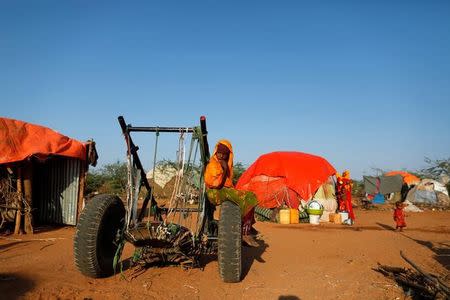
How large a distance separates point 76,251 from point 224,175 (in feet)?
7.80

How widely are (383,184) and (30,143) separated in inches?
923

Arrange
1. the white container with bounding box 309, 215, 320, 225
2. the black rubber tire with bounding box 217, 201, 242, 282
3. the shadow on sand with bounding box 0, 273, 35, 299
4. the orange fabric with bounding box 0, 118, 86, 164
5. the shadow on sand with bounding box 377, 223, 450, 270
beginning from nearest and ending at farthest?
the shadow on sand with bounding box 0, 273, 35, 299
the black rubber tire with bounding box 217, 201, 242, 282
the shadow on sand with bounding box 377, 223, 450, 270
the orange fabric with bounding box 0, 118, 86, 164
the white container with bounding box 309, 215, 320, 225

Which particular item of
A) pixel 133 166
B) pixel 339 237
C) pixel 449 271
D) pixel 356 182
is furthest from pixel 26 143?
pixel 356 182

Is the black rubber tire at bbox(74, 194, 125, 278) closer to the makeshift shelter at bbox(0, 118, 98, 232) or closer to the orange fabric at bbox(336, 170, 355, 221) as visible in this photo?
the makeshift shelter at bbox(0, 118, 98, 232)

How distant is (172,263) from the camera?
6355mm

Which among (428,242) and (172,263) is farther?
(428,242)

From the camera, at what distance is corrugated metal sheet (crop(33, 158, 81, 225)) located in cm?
1173

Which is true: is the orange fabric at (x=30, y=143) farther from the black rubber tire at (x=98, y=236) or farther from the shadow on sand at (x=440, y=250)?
the shadow on sand at (x=440, y=250)

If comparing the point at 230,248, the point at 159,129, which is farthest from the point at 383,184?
the point at 159,129

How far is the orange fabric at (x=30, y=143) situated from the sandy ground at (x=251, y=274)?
210 centimetres

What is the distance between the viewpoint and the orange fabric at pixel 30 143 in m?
9.98

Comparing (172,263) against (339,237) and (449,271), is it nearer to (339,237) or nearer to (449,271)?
(449,271)

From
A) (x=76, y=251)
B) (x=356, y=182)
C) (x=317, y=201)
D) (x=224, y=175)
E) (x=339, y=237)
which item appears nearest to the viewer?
(x=76, y=251)

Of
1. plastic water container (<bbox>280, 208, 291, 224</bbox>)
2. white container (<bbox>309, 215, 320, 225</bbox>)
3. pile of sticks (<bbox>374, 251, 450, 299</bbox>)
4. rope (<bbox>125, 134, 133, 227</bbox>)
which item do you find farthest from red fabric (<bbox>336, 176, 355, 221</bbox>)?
rope (<bbox>125, 134, 133, 227</bbox>)
